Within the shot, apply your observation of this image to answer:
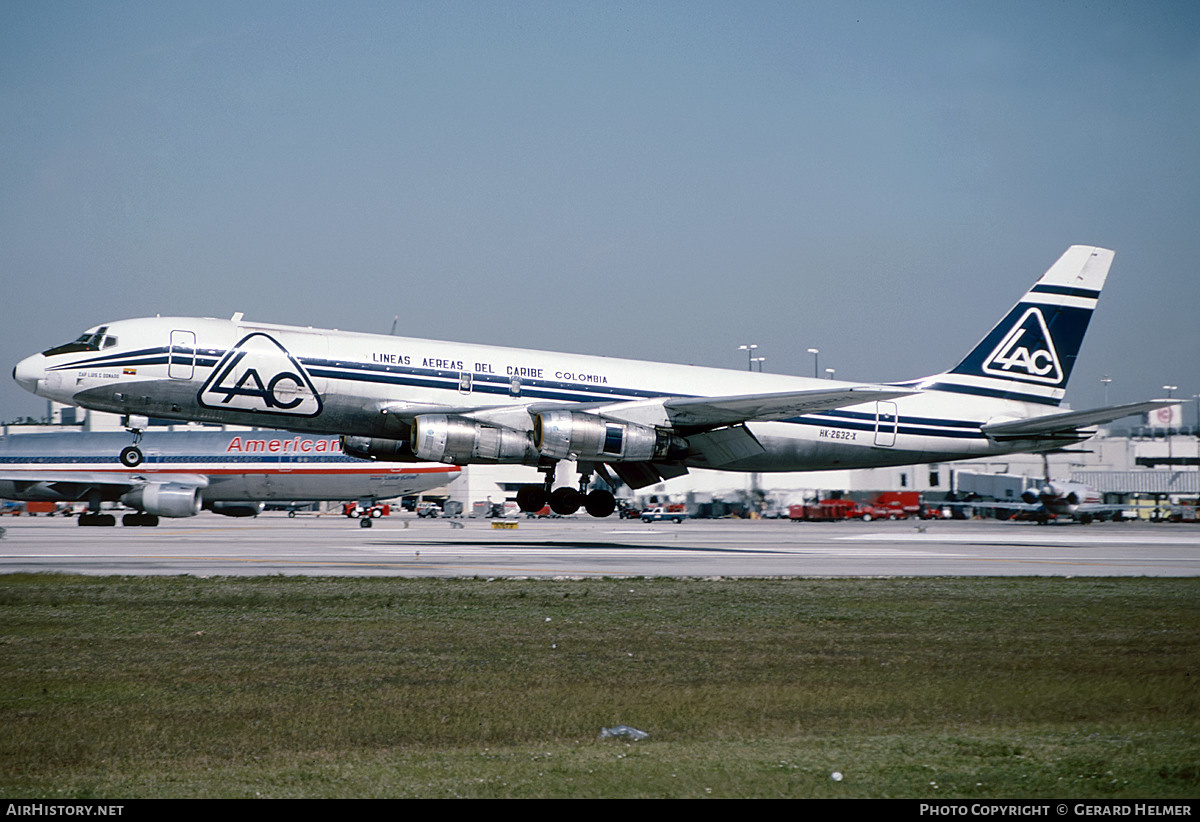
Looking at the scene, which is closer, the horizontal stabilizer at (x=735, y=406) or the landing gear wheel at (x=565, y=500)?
the horizontal stabilizer at (x=735, y=406)

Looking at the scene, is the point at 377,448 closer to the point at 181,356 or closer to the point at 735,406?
the point at 181,356

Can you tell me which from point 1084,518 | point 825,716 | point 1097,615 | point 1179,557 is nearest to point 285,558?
point 1097,615

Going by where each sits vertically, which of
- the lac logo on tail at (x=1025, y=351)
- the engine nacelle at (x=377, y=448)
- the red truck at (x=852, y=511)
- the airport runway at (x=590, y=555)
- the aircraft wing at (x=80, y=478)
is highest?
the lac logo on tail at (x=1025, y=351)

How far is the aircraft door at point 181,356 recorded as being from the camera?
33.9m

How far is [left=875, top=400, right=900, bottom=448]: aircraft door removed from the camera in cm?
4181

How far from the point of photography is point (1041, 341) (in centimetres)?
4406

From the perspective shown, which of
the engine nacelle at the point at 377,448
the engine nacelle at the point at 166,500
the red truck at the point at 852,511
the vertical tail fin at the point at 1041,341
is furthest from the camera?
the red truck at the point at 852,511

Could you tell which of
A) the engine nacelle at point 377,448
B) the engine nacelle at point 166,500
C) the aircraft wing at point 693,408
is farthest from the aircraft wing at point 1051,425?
the engine nacelle at point 166,500

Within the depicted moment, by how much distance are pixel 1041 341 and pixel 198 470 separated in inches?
1941

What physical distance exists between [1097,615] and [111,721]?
1774 cm

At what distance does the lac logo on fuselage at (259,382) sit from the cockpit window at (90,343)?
10.8 ft

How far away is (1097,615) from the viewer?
72.1 feet

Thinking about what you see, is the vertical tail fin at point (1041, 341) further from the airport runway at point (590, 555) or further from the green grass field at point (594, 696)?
the green grass field at point (594, 696)

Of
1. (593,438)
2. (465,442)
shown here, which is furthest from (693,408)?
(465,442)
